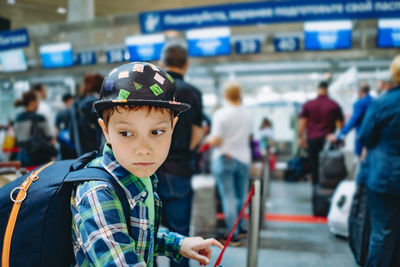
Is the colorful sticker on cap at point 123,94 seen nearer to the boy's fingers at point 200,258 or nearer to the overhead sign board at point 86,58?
the boy's fingers at point 200,258

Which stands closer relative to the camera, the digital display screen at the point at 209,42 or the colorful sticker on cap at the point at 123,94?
the colorful sticker on cap at the point at 123,94

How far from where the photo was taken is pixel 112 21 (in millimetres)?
7820

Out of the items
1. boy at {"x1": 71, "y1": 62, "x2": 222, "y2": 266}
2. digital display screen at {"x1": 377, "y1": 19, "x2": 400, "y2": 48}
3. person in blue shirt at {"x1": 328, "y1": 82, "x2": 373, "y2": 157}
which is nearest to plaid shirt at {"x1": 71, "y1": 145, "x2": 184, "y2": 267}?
boy at {"x1": 71, "y1": 62, "x2": 222, "y2": 266}

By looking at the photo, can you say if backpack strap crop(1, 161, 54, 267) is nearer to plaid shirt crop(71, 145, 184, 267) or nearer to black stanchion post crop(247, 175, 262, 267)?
plaid shirt crop(71, 145, 184, 267)

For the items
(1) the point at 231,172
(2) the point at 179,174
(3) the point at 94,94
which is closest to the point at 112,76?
(2) the point at 179,174

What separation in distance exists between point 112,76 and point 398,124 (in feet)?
6.78

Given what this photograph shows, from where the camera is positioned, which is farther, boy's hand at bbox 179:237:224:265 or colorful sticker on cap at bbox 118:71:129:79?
boy's hand at bbox 179:237:224:265

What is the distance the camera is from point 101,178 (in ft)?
2.77

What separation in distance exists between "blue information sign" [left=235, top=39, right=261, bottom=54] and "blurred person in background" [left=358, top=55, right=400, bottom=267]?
5.57 meters

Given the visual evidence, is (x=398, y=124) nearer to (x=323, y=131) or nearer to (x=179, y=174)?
(x=179, y=174)

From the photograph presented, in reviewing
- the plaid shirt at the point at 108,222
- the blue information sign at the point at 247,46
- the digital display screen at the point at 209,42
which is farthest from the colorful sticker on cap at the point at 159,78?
the blue information sign at the point at 247,46

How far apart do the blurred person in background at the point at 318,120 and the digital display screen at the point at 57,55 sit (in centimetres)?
653

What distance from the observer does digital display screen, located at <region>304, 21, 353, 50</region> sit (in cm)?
727

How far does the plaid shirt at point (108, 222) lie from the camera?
0.80m
